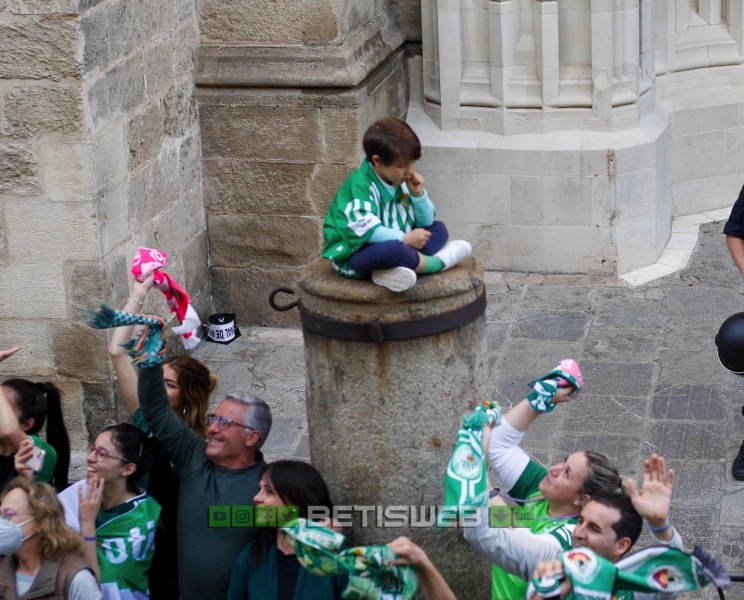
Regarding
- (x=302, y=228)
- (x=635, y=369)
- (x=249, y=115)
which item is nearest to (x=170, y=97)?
(x=249, y=115)

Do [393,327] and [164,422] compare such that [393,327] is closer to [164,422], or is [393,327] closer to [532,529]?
[532,529]

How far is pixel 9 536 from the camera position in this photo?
12.9 ft

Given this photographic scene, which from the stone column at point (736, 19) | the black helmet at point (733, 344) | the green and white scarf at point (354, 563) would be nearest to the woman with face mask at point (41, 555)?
the green and white scarf at point (354, 563)

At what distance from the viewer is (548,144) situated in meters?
8.35

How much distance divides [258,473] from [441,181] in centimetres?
453

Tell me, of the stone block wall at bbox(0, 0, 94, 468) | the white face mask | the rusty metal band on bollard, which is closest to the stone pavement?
the stone block wall at bbox(0, 0, 94, 468)

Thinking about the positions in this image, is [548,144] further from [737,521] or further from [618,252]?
[737,521]

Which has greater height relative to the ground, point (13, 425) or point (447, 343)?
point (447, 343)

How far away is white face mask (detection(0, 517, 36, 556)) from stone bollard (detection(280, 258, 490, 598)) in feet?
3.02

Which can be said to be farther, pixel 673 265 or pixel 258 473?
pixel 673 265

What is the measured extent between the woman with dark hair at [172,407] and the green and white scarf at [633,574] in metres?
1.55

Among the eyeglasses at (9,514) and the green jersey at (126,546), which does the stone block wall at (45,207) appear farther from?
the eyeglasses at (9,514)

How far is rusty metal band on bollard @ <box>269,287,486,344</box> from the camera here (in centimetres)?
388

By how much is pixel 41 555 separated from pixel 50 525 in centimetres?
10
